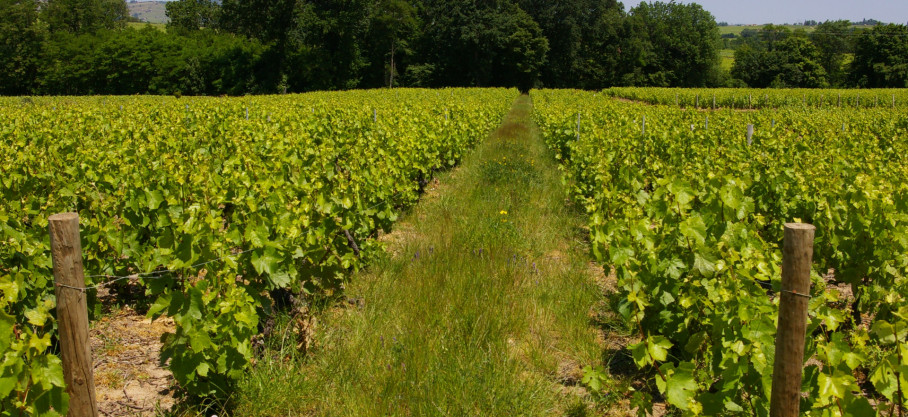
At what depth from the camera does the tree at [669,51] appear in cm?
6694

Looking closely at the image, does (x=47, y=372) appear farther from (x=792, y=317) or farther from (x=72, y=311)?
(x=792, y=317)

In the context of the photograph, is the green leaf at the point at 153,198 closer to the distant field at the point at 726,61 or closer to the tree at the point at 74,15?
the tree at the point at 74,15

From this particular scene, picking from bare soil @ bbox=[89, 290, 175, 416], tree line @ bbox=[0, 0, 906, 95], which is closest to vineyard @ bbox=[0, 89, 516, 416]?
bare soil @ bbox=[89, 290, 175, 416]

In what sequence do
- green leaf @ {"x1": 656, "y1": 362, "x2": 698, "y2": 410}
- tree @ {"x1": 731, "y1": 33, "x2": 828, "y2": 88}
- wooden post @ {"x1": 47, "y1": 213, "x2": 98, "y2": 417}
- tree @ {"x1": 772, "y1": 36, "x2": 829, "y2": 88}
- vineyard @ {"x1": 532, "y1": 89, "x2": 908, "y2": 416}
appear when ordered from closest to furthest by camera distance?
wooden post @ {"x1": 47, "y1": 213, "x2": 98, "y2": 417} → vineyard @ {"x1": 532, "y1": 89, "x2": 908, "y2": 416} → green leaf @ {"x1": 656, "y1": 362, "x2": 698, "y2": 410} → tree @ {"x1": 772, "y1": 36, "x2": 829, "y2": 88} → tree @ {"x1": 731, "y1": 33, "x2": 828, "y2": 88}

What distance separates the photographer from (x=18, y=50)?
187ft

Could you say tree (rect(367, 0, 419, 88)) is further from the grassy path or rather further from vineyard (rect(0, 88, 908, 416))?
the grassy path

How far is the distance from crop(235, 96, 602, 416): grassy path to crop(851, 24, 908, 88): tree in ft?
234

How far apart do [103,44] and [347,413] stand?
6285 centimetres

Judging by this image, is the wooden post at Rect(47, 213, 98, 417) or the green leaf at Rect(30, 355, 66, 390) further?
the wooden post at Rect(47, 213, 98, 417)

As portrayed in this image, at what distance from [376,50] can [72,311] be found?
60.4 metres

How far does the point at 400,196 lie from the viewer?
291 inches

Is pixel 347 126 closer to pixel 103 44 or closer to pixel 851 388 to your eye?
pixel 851 388

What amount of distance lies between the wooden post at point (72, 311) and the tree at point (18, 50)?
66.0 metres

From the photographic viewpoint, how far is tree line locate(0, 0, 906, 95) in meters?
56.2
